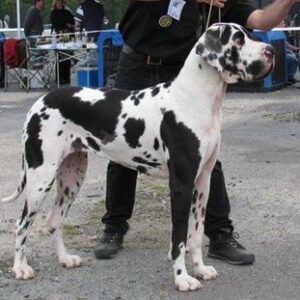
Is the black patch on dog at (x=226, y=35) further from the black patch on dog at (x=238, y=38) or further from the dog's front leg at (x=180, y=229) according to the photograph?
the dog's front leg at (x=180, y=229)

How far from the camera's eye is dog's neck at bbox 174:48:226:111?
4.33 meters

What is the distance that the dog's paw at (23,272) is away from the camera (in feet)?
15.4

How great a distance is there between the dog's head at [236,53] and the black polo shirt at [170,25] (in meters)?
0.71

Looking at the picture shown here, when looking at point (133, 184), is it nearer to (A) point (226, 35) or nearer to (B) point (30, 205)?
(B) point (30, 205)

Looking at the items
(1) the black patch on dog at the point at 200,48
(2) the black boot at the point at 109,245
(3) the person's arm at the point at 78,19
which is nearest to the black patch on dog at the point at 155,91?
(1) the black patch on dog at the point at 200,48

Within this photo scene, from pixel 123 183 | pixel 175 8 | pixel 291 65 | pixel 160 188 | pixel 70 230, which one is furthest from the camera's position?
pixel 291 65

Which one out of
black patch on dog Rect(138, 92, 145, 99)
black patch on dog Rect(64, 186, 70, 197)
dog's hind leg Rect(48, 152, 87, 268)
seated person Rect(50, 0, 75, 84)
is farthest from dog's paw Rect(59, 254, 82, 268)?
seated person Rect(50, 0, 75, 84)

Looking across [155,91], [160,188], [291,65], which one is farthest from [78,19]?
[155,91]

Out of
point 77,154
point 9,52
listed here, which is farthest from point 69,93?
point 9,52

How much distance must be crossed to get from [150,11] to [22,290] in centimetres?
217

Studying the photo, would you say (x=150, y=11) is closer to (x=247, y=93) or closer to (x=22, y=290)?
(x=22, y=290)

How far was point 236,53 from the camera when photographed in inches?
165

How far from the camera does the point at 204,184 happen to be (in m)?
4.63

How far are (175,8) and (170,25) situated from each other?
0.13 m
